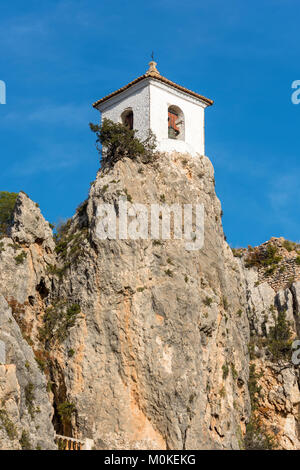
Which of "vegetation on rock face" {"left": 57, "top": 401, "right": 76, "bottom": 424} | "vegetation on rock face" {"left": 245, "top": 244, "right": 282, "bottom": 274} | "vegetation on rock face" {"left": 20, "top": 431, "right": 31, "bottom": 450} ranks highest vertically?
"vegetation on rock face" {"left": 245, "top": 244, "right": 282, "bottom": 274}

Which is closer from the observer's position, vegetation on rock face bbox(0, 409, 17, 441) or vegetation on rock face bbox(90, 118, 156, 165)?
vegetation on rock face bbox(0, 409, 17, 441)

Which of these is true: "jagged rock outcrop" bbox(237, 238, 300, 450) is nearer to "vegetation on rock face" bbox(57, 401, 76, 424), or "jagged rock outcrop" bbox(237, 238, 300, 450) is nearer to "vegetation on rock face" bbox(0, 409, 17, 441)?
"vegetation on rock face" bbox(57, 401, 76, 424)

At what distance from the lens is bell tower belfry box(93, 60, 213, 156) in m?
35.2

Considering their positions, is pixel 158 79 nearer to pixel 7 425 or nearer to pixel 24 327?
pixel 24 327

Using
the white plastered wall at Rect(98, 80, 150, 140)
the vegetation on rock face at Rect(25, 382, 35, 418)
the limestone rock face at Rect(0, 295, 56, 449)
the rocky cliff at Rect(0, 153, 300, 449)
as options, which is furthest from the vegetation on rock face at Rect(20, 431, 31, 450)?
the white plastered wall at Rect(98, 80, 150, 140)

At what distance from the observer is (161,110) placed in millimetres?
35500

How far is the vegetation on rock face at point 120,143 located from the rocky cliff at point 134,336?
0.37 metres

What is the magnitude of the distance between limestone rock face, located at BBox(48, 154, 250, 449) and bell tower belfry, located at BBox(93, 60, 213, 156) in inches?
57.8

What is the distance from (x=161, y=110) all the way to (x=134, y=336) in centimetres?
1037

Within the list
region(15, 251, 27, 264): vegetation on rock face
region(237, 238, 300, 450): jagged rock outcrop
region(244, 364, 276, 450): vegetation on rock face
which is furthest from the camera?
region(237, 238, 300, 450): jagged rock outcrop

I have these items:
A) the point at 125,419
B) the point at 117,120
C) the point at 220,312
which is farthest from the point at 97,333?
the point at 117,120

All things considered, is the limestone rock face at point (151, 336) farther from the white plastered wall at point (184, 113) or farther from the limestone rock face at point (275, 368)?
the limestone rock face at point (275, 368)
